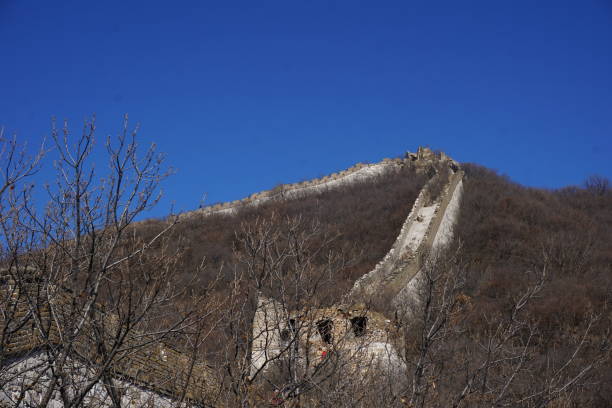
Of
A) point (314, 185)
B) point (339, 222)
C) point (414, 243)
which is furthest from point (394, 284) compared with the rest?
point (314, 185)

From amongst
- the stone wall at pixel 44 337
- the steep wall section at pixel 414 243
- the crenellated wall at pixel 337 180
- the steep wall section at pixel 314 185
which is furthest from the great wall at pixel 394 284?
the steep wall section at pixel 314 185

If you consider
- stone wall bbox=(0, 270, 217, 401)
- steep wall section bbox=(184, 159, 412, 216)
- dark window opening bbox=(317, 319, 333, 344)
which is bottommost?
stone wall bbox=(0, 270, 217, 401)

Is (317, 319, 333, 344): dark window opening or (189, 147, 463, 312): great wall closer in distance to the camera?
(317, 319, 333, 344): dark window opening

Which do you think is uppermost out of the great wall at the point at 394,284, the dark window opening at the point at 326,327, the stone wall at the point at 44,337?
the great wall at the point at 394,284

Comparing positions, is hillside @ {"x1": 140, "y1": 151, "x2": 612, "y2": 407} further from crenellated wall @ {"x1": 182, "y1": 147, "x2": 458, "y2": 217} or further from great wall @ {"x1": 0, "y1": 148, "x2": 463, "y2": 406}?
crenellated wall @ {"x1": 182, "y1": 147, "x2": 458, "y2": 217}

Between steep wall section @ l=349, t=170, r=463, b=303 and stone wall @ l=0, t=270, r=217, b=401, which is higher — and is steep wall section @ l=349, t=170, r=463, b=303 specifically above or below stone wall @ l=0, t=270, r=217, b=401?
above

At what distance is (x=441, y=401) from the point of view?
8.20m

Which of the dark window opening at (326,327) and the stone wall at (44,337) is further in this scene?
the dark window opening at (326,327)

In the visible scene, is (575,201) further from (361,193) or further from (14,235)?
(14,235)

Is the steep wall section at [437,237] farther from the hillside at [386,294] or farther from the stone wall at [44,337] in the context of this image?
Answer: the stone wall at [44,337]

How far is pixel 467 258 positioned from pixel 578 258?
3.64 meters

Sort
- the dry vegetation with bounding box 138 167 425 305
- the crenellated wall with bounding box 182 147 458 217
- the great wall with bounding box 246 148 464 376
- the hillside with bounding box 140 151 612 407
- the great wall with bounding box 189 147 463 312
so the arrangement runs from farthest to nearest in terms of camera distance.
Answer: the crenellated wall with bounding box 182 147 458 217 < the dry vegetation with bounding box 138 167 425 305 < the great wall with bounding box 189 147 463 312 < the hillside with bounding box 140 151 612 407 < the great wall with bounding box 246 148 464 376

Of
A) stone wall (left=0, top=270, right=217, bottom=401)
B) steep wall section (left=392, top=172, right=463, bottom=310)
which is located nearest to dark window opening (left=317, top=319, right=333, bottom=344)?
stone wall (left=0, top=270, right=217, bottom=401)

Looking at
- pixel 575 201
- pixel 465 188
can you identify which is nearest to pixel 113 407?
pixel 465 188
